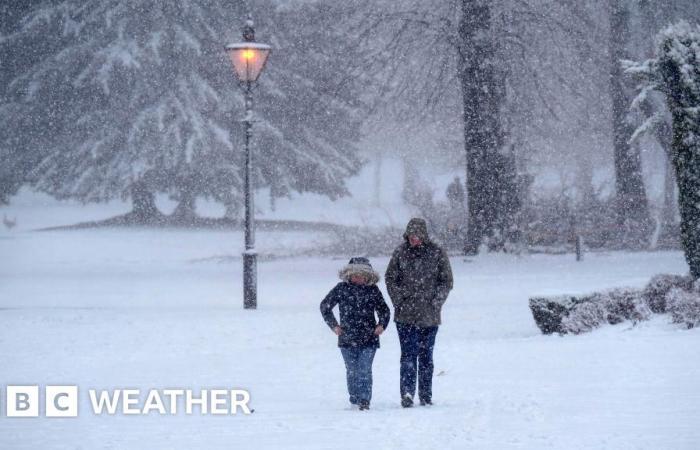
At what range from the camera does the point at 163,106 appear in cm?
3869

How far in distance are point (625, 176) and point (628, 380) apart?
22.1 m

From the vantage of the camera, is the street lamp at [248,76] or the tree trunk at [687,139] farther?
the street lamp at [248,76]

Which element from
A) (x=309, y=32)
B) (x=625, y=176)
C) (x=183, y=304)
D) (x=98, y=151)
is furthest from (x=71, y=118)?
(x=183, y=304)

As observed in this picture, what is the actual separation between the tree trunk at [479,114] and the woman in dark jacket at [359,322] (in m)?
16.4

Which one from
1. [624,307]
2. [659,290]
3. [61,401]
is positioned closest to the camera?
[61,401]

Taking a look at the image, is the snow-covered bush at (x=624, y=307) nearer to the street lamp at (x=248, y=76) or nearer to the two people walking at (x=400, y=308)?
the two people walking at (x=400, y=308)

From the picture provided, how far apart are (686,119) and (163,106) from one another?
27.0 metres

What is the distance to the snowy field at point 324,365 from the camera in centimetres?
784

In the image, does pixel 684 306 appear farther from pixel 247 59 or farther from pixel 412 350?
pixel 247 59

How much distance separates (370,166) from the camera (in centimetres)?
8875

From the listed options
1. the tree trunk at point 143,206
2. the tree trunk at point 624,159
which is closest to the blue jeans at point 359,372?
the tree trunk at point 624,159

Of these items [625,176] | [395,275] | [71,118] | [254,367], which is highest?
[71,118]

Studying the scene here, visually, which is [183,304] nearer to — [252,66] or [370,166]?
[252,66]

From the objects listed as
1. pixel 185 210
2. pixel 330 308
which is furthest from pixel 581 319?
pixel 185 210
